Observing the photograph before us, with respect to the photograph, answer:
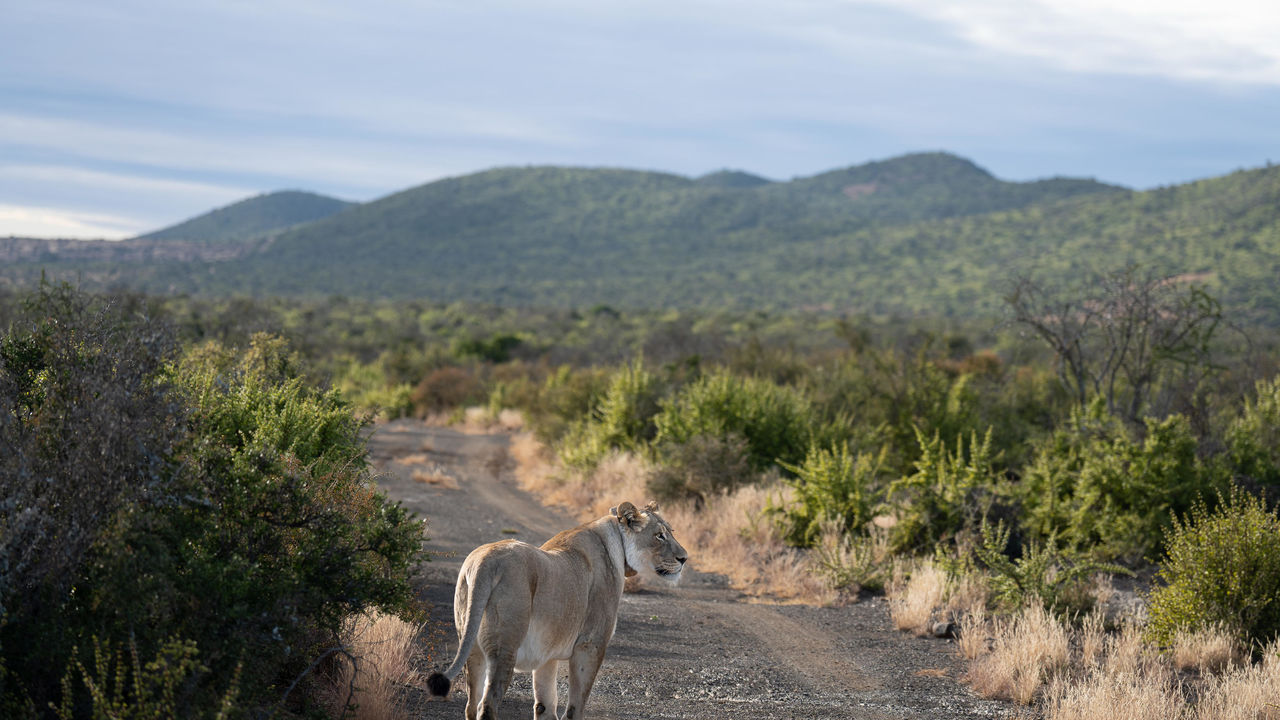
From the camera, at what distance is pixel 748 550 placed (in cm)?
1240

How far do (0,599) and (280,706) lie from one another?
1309 mm

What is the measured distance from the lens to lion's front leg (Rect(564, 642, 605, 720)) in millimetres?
5426

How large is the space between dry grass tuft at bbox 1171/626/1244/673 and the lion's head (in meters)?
4.81

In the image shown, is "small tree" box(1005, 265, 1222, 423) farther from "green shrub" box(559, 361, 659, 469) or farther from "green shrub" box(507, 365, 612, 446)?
"green shrub" box(507, 365, 612, 446)

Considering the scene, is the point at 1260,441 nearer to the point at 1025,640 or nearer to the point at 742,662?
the point at 1025,640

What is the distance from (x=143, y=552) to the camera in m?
4.16

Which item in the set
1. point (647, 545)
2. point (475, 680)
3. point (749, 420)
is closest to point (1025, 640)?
point (647, 545)

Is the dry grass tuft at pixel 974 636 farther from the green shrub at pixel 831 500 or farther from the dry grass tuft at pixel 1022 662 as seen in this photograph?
the green shrub at pixel 831 500

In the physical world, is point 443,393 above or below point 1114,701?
below

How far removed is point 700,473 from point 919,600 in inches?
211

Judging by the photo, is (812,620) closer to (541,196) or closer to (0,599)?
(0,599)

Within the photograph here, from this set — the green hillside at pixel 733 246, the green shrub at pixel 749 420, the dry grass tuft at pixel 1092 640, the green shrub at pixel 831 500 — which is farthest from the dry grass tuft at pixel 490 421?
the green hillside at pixel 733 246

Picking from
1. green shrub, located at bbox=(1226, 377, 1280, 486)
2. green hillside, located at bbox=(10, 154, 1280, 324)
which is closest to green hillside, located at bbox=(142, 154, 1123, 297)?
green hillside, located at bbox=(10, 154, 1280, 324)

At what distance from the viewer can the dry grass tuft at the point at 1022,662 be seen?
7406mm
